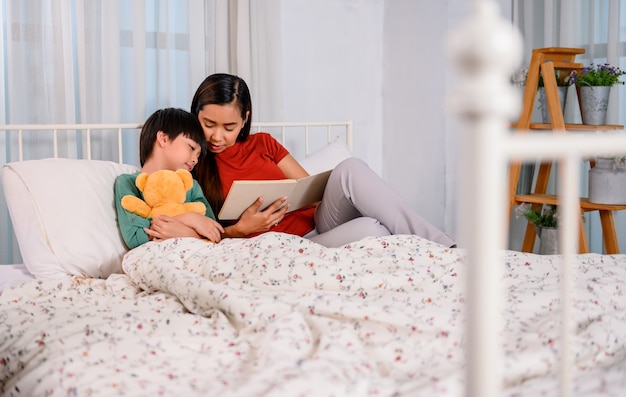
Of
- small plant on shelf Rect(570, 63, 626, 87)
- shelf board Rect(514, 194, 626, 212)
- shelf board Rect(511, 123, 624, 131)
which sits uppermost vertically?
small plant on shelf Rect(570, 63, 626, 87)

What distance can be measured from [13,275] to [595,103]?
182cm

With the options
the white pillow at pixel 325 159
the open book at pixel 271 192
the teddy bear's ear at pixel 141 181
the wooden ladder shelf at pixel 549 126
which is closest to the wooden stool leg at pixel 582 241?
the wooden ladder shelf at pixel 549 126

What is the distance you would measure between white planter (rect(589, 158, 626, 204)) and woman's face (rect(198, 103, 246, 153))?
117 cm

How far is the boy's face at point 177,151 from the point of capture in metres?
1.83

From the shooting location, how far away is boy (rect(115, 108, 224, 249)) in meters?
1.74

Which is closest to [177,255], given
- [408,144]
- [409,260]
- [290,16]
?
[409,260]

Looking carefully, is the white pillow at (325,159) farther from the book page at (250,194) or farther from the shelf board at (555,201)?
the shelf board at (555,201)

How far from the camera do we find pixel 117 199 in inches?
67.6

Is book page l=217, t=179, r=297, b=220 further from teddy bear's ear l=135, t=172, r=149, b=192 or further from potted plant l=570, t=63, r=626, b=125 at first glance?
potted plant l=570, t=63, r=626, b=125

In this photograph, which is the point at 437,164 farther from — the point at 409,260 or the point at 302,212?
the point at 409,260

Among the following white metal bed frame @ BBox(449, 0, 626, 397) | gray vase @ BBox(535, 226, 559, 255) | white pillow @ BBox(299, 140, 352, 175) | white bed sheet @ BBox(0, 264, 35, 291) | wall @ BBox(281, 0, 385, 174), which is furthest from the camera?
wall @ BBox(281, 0, 385, 174)

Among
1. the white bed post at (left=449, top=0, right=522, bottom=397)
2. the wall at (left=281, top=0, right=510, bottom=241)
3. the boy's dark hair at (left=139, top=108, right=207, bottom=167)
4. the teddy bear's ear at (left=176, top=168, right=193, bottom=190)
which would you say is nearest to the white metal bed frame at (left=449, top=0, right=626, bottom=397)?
the white bed post at (left=449, top=0, right=522, bottom=397)

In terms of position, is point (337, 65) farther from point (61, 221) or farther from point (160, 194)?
point (61, 221)

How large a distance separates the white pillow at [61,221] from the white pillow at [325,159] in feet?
2.46
